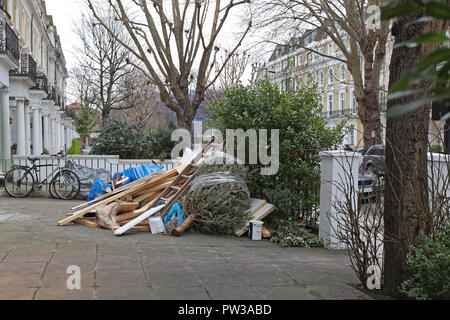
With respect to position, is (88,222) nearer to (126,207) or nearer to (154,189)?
(126,207)

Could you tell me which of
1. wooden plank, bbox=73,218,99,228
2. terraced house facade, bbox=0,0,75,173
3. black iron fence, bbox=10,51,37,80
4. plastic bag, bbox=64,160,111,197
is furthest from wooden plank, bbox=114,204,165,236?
black iron fence, bbox=10,51,37,80

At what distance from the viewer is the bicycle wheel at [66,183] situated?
12766mm

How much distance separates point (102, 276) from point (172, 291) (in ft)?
2.96

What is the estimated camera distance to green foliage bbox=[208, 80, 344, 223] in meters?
8.48

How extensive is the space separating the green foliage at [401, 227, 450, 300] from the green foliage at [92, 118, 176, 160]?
12196mm

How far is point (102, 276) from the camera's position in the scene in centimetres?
480

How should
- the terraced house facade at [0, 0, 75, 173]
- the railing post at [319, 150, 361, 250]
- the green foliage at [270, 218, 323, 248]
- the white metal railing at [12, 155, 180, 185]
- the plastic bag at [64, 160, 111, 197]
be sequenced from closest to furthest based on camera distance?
the railing post at [319, 150, 361, 250] → the green foliage at [270, 218, 323, 248] → the plastic bag at [64, 160, 111, 197] → the white metal railing at [12, 155, 180, 185] → the terraced house facade at [0, 0, 75, 173]

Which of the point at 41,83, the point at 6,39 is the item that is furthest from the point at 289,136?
the point at 41,83

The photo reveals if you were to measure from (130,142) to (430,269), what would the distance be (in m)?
13.3

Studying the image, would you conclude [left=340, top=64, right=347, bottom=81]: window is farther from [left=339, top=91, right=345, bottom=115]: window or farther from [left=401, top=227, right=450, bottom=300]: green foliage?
[left=401, top=227, right=450, bottom=300]: green foliage

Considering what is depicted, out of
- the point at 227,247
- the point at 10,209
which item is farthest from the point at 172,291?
the point at 10,209

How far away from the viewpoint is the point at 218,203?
308 inches

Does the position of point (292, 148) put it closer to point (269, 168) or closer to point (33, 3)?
point (269, 168)

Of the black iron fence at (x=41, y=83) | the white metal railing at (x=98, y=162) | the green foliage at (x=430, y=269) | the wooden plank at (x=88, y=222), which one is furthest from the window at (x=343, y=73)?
the green foliage at (x=430, y=269)
